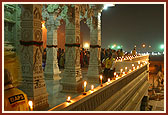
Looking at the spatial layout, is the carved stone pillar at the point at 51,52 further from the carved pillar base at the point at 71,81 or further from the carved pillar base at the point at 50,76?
the carved pillar base at the point at 71,81

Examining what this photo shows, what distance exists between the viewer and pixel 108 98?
260 inches

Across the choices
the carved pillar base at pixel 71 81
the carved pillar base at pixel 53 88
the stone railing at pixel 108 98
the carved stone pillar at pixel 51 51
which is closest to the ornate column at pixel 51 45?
the carved stone pillar at pixel 51 51

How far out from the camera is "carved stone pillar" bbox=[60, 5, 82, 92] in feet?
25.1

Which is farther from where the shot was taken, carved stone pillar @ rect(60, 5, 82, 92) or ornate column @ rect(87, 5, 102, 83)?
ornate column @ rect(87, 5, 102, 83)

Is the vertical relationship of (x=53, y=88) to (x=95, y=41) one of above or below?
below

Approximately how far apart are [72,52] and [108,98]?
2.44 m

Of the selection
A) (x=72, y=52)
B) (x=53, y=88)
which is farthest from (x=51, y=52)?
(x=72, y=52)

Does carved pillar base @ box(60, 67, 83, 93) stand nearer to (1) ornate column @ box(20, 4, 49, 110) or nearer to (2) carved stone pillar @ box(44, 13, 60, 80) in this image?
(1) ornate column @ box(20, 4, 49, 110)

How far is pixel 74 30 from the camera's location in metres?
7.73

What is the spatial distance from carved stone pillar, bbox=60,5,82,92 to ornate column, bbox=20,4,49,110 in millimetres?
2415

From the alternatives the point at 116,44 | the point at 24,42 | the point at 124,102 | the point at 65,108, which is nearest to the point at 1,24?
the point at 24,42

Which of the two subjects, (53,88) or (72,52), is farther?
(53,88)

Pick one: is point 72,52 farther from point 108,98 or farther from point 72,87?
point 108,98

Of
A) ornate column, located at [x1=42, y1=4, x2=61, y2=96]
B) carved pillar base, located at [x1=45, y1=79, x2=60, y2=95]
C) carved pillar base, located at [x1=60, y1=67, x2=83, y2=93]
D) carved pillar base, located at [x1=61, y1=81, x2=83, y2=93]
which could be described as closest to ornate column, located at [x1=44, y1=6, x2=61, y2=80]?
ornate column, located at [x1=42, y1=4, x2=61, y2=96]
